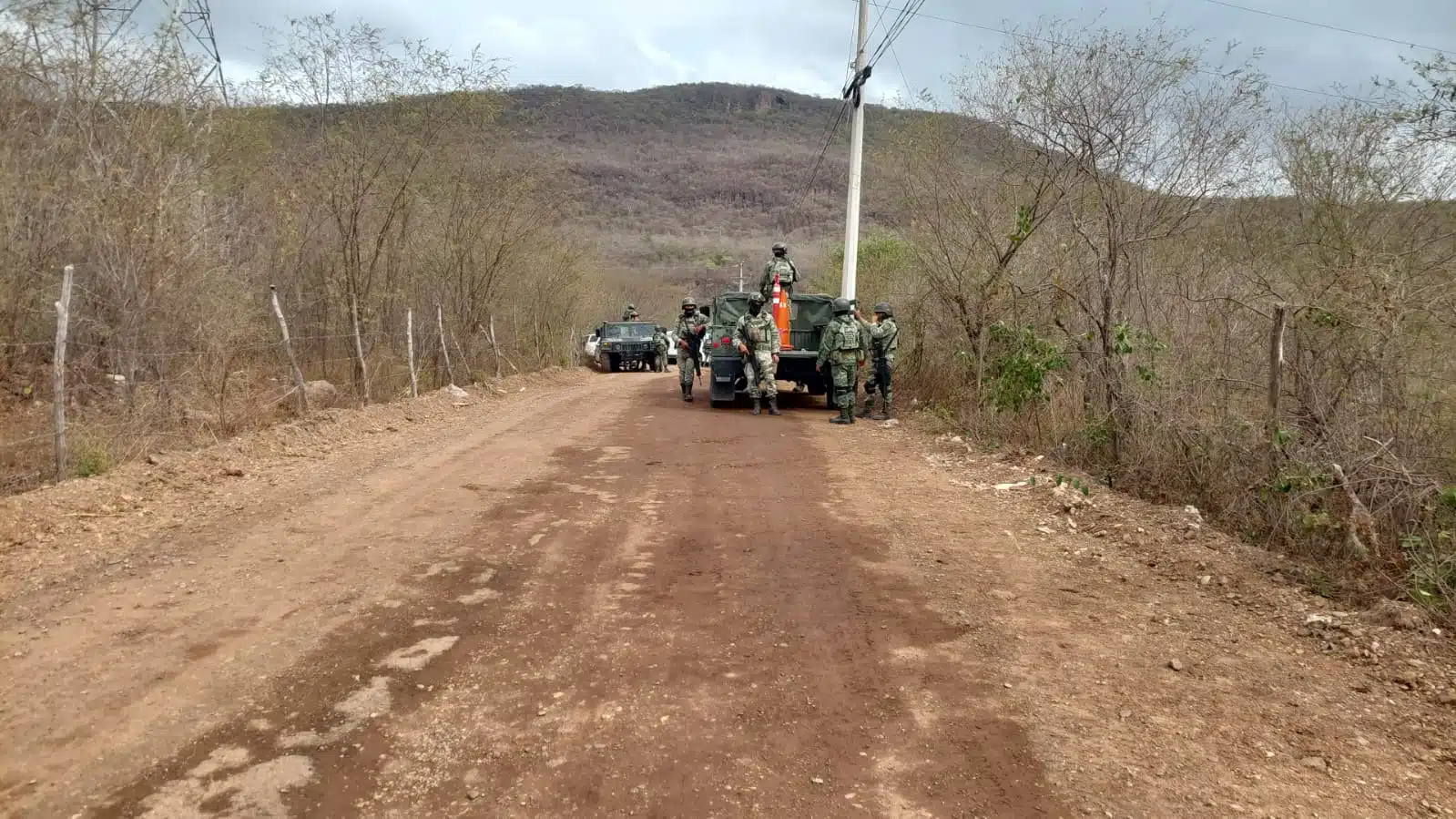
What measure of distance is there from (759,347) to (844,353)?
A: 1456 mm

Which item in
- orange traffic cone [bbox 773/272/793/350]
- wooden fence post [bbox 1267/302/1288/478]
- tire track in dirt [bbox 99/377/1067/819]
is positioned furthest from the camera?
orange traffic cone [bbox 773/272/793/350]

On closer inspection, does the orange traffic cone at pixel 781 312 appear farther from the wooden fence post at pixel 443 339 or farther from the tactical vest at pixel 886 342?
the wooden fence post at pixel 443 339

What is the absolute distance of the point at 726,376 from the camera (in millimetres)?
14938

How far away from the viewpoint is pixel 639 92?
129 meters

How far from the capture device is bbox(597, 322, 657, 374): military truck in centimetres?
2994

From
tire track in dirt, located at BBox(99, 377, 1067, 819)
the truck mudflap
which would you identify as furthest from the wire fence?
the truck mudflap

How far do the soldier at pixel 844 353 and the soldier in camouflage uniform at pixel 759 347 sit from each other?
949 mm

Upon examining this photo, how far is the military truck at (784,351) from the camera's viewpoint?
48.7ft

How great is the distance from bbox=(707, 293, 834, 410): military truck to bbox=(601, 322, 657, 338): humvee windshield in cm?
1431

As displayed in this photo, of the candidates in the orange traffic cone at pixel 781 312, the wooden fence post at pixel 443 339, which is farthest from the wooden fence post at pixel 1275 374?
the wooden fence post at pixel 443 339

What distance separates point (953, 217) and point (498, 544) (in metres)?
9.29

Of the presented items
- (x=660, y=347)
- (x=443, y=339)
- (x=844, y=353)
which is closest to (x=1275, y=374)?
(x=844, y=353)

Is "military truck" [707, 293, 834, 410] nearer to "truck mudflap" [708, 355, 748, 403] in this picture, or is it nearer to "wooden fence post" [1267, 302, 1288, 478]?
"truck mudflap" [708, 355, 748, 403]

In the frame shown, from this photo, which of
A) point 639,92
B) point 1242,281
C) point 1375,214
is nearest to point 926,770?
point 1242,281
